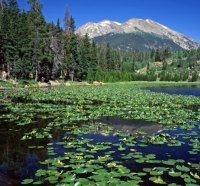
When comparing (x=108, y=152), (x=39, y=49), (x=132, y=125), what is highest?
(x=39, y=49)

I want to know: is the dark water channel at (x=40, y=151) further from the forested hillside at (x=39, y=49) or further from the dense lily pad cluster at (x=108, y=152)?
the forested hillside at (x=39, y=49)

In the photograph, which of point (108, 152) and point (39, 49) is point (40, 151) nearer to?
point (108, 152)

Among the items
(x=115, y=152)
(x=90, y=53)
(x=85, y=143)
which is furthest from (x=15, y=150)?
(x=90, y=53)

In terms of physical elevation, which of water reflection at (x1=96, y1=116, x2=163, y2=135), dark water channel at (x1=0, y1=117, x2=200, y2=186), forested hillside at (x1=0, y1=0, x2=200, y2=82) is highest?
forested hillside at (x1=0, y1=0, x2=200, y2=82)

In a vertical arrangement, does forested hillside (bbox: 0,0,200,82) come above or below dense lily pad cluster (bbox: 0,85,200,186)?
above

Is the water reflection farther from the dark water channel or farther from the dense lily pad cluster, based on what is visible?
the dense lily pad cluster

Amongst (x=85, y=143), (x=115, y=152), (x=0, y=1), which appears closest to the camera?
(x=115, y=152)

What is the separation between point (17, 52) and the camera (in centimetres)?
6644

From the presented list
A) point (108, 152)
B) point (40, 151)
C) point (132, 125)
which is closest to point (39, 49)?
point (132, 125)

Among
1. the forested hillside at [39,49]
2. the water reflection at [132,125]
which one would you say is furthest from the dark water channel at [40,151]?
the forested hillside at [39,49]

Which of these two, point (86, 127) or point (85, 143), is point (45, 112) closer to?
point (86, 127)

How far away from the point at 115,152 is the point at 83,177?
368cm

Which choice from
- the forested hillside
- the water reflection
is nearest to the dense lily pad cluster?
the water reflection

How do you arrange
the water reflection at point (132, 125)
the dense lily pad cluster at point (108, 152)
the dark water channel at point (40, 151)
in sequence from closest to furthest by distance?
the dense lily pad cluster at point (108, 152)
the dark water channel at point (40, 151)
the water reflection at point (132, 125)
